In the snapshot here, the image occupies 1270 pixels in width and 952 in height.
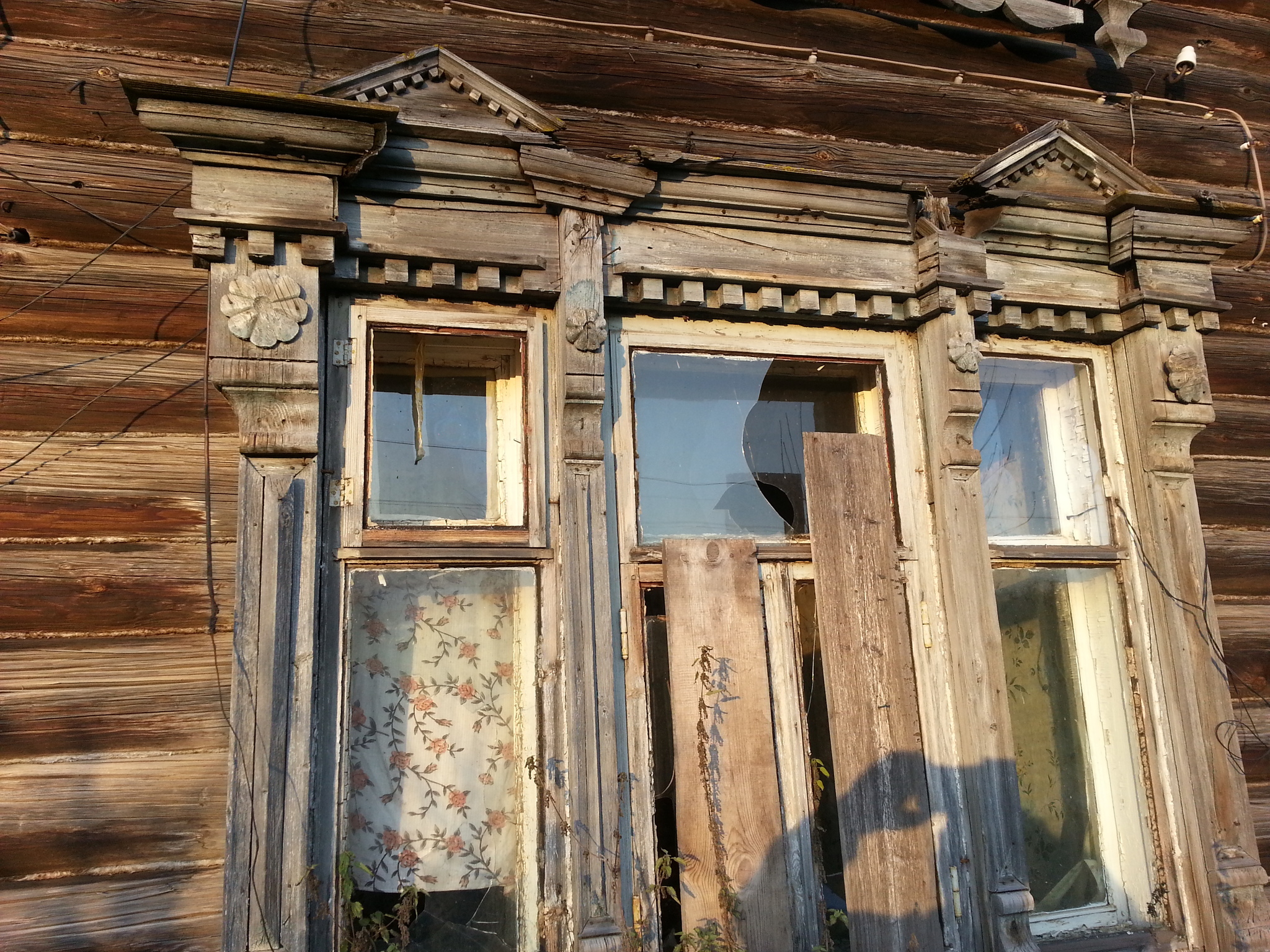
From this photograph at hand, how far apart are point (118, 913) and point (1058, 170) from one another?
13.2 ft

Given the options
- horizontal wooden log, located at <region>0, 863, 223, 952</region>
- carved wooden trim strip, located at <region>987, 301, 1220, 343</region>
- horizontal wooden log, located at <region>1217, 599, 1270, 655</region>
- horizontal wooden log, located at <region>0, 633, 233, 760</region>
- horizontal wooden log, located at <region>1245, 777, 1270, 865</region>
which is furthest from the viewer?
horizontal wooden log, located at <region>1217, 599, 1270, 655</region>

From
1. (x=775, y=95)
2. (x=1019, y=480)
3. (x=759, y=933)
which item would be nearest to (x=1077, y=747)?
(x=1019, y=480)

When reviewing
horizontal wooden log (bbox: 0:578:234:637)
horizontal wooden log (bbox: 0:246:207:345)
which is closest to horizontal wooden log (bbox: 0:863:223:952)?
horizontal wooden log (bbox: 0:578:234:637)

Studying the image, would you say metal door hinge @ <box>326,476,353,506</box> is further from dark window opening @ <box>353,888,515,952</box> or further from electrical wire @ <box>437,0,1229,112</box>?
electrical wire @ <box>437,0,1229,112</box>

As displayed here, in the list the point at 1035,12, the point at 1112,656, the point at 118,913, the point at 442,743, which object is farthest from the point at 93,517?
the point at 1035,12

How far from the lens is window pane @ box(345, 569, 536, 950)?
2852 mm

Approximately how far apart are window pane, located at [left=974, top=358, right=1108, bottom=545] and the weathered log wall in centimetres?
70

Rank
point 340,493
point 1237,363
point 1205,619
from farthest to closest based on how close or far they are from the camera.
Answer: point 1237,363 → point 1205,619 → point 340,493

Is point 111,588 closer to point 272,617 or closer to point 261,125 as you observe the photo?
point 272,617

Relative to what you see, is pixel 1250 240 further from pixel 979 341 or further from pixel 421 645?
pixel 421 645

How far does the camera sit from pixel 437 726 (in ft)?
9.70

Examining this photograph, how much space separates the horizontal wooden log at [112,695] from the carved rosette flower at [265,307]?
0.91m

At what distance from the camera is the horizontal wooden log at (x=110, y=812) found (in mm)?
2758

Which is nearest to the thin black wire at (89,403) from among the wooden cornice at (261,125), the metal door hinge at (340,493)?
the wooden cornice at (261,125)
